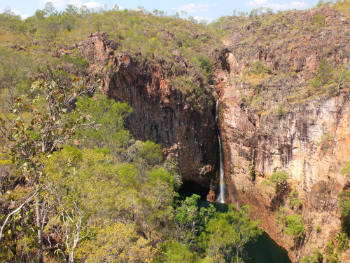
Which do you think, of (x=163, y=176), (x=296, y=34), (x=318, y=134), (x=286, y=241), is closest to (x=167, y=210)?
(x=163, y=176)

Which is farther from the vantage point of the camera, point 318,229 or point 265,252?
point 265,252

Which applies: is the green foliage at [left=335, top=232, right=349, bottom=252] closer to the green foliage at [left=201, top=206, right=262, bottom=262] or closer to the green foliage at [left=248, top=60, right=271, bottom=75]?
the green foliage at [left=201, top=206, right=262, bottom=262]

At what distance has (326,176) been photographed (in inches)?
728

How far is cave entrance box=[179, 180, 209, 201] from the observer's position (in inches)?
1162

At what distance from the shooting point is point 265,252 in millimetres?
20219

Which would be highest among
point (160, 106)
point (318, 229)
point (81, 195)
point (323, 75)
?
point (323, 75)

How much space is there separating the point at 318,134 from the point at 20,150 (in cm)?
2103

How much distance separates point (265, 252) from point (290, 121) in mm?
11251

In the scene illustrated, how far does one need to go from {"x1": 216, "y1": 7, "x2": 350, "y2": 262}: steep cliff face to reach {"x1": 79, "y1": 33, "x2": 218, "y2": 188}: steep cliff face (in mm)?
2533

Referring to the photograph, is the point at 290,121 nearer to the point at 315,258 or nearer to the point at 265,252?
the point at 315,258

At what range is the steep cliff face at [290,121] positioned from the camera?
18391 mm

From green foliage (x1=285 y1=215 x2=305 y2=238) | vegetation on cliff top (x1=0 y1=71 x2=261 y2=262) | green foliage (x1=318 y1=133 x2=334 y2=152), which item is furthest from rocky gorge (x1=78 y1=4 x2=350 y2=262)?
vegetation on cliff top (x1=0 y1=71 x2=261 y2=262)

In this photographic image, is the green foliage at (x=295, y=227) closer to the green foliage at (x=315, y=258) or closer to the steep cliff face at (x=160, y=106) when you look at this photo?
the green foliage at (x=315, y=258)

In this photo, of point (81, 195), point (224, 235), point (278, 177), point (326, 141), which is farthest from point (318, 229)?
point (81, 195)
